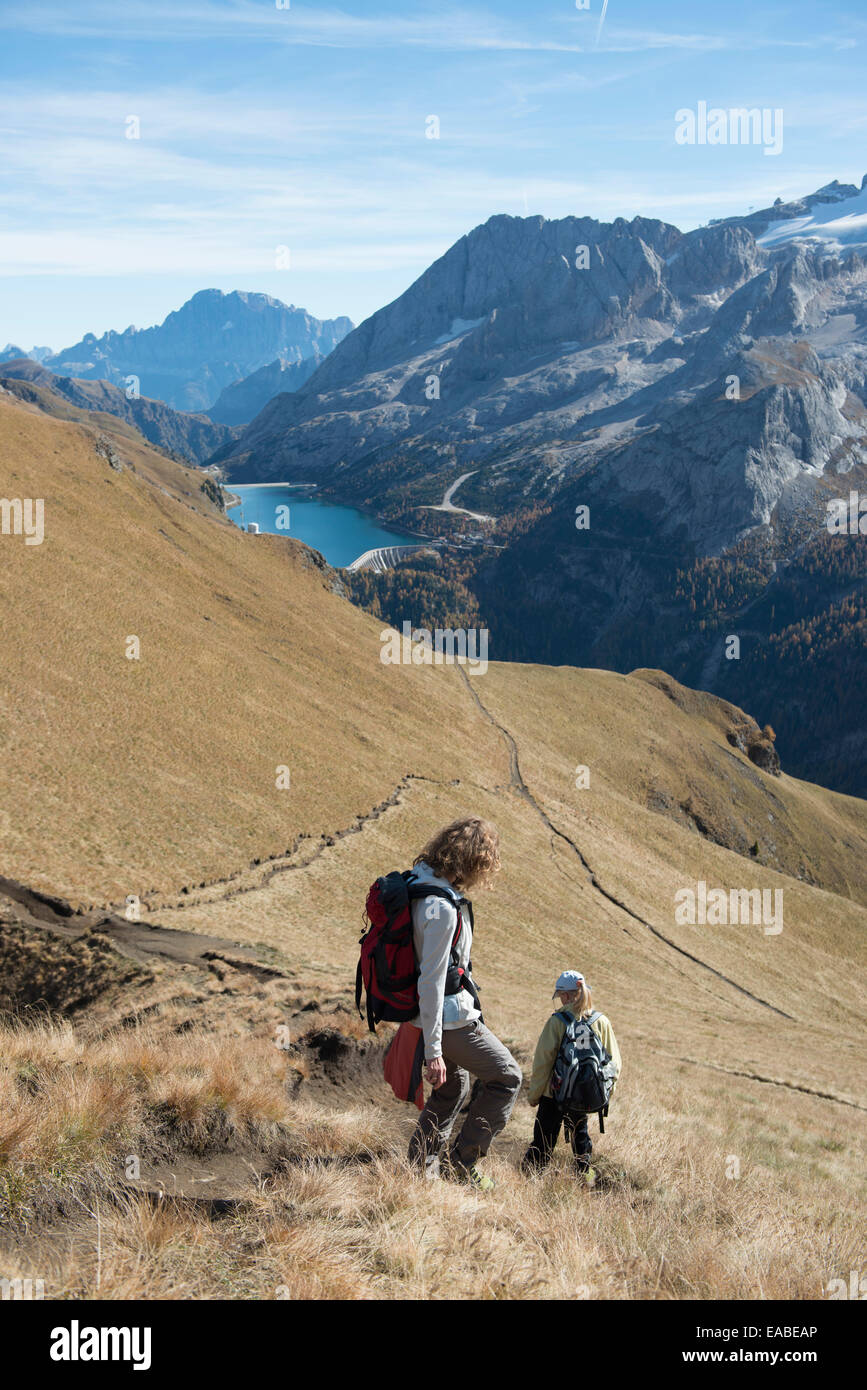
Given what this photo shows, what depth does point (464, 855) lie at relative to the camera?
7328mm

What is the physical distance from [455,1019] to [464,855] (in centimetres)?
153

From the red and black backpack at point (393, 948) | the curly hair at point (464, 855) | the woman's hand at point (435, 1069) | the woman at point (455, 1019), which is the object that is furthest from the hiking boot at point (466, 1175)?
the curly hair at point (464, 855)

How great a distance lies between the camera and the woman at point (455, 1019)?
22.8ft

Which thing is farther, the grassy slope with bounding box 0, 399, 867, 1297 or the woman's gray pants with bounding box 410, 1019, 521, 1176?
the woman's gray pants with bounding box 410, 1019, 521, 1176

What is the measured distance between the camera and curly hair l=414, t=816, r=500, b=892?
288 inches

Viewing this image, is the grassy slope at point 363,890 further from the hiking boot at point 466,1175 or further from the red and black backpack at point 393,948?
the red and black backpack at point 393,948

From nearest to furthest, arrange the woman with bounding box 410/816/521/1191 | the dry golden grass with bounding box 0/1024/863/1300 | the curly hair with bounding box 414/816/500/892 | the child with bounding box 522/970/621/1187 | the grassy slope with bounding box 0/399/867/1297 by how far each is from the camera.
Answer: the dry golden grass with bounding box 0/1024/863/1300 → the grassy slope with bounding box 0/399/867/1297 → the woman with bounding box 410/816/521/1191 → the curly hair with bounding box 414/816/500/892 → the child with bounding box 522/970/621/1187

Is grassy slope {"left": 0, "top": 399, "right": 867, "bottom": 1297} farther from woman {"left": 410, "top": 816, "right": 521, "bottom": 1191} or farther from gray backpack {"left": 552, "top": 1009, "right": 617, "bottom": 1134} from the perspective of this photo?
gray backpack {"left": 552, "top": 1009, "right": 617, "bottom": 1134}

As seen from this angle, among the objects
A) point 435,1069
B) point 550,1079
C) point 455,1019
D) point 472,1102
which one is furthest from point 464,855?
point 550,1079

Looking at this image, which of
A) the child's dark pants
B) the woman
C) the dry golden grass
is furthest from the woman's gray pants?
the child's dark pants

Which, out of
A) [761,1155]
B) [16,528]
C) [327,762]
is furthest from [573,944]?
[16,528]

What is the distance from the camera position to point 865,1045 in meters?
35.2
